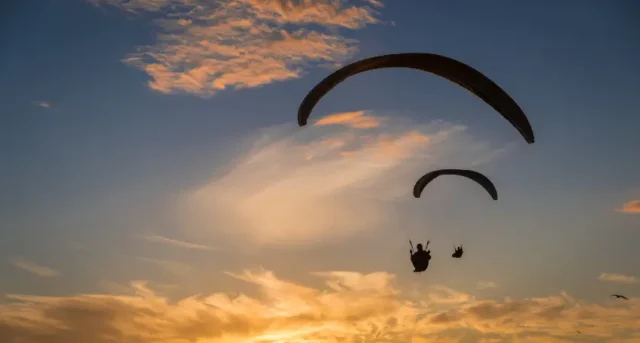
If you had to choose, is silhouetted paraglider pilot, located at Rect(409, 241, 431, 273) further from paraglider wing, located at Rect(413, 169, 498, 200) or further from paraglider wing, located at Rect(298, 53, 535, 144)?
paraglider wing, located at Rect(298, 53, 535, 144)

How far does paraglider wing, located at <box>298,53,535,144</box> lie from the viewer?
76.4ft

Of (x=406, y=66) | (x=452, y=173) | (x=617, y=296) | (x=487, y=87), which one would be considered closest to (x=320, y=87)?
(x=406, y=66)

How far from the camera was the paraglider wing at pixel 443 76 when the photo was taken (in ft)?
76.4

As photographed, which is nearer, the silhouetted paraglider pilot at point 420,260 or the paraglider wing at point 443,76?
the paraglider wing at point 443,76

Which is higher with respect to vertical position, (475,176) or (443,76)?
(443,76)

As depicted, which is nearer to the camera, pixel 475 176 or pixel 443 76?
pixel 443 76

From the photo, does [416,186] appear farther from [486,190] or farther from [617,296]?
[617,296]

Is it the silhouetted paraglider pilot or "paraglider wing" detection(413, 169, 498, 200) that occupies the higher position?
"paraglider wing" detection(413, 169, 498, 200)

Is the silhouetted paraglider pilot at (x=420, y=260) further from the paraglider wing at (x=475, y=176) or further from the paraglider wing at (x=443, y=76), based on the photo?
the paraglider wing at (x=443, y=76)

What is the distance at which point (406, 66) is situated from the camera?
80.8 ft

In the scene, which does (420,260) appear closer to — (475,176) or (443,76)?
(475,176)

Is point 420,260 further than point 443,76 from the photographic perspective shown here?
Yes

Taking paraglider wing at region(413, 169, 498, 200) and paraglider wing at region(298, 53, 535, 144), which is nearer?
paraglider wing at region(298, 53, 535, 144)

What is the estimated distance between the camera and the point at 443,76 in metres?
24.4
